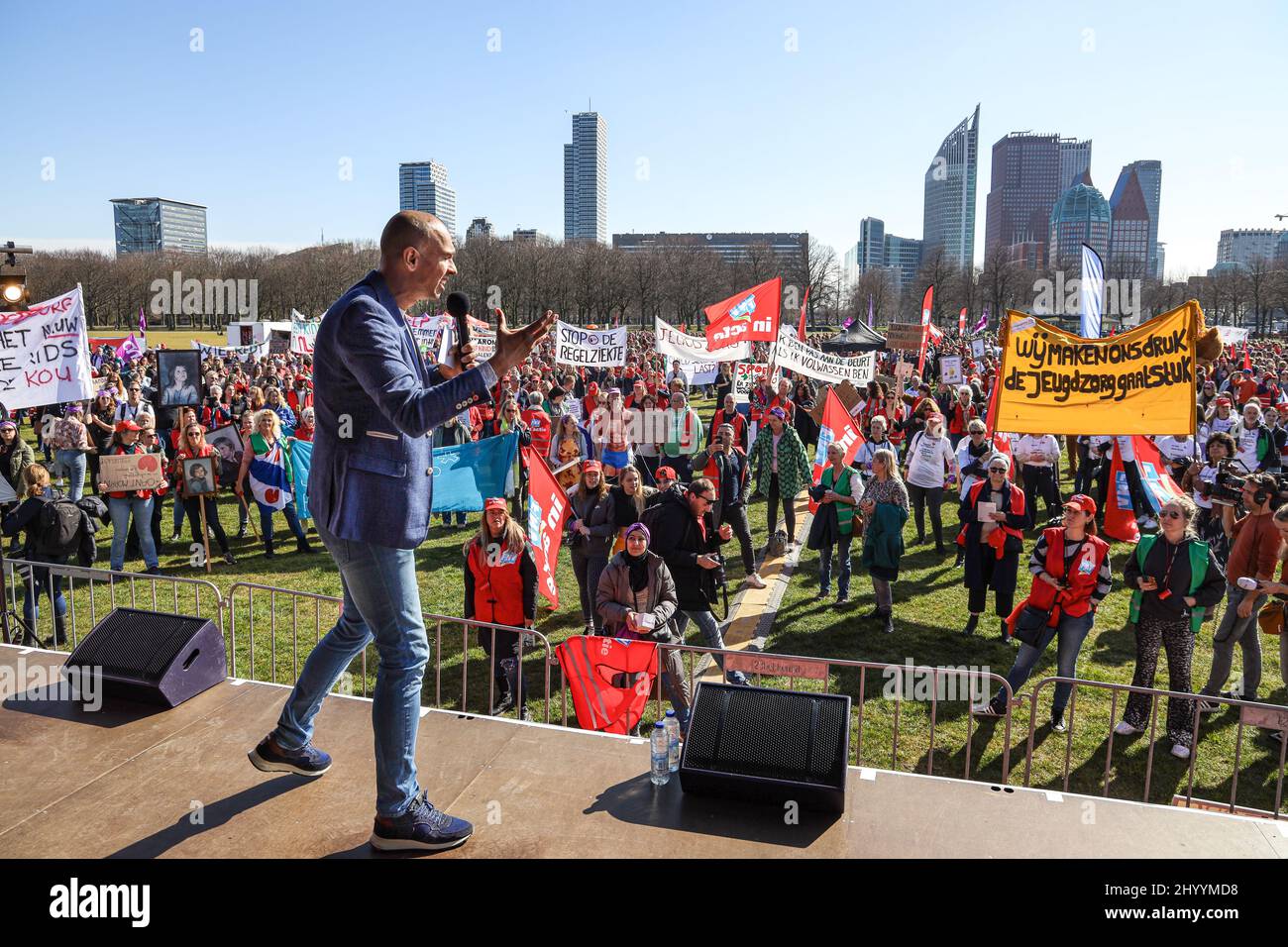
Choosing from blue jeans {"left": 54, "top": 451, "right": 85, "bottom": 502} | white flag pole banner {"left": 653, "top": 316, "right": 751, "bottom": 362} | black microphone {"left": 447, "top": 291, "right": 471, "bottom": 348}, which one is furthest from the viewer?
white flag pole banner {"left": 653, "top": 316, "right": 751, "bottom": 362}

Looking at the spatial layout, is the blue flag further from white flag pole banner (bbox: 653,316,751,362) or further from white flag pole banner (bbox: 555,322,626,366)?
white flag pole banner (bbox: 555,322,626,366)

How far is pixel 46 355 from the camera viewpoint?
10867mm

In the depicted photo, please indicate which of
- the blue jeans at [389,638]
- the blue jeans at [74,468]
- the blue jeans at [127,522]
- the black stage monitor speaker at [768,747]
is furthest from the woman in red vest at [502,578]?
the blue jeans at [74,468]

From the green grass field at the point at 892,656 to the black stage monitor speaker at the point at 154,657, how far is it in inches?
46.0

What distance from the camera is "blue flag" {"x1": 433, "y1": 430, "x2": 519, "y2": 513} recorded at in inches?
425

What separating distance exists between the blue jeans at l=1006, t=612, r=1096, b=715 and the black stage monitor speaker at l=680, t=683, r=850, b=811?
13.2 feet

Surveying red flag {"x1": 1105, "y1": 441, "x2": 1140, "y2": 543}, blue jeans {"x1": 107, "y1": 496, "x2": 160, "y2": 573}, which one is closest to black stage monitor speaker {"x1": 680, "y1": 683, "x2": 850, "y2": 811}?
red flag {"x1": 1105, "y1": 441, "x2": 1140, "y2": 543}

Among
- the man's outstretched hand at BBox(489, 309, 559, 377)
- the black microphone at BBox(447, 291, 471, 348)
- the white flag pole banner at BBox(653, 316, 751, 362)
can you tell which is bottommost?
the man's outstretched hand at BBox(489, 309, 559, 377)

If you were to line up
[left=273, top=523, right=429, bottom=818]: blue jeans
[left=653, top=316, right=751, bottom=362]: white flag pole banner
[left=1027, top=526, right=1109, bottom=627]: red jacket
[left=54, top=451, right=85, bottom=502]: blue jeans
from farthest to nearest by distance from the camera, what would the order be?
[left=653, top=316, right=751, bottom=362]: white flag pole banner → [left=54, top=451, right=85, bottom=502]: blue jeans → [left=1027, top=526, right=1109, bottom=627]: red jacket → [left=273, top=523, right=429, bottom=818]: blue jeans

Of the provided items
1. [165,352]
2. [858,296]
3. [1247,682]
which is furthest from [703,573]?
[858,296]

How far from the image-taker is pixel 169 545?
41.3 feet

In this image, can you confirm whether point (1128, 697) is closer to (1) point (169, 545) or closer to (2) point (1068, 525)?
(2) point (1068, 525)

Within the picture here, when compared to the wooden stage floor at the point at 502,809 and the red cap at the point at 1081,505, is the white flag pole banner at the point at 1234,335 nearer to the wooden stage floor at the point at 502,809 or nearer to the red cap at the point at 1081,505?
the red cap at the point at 1081,505

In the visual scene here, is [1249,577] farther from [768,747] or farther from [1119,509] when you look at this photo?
[768,747]
